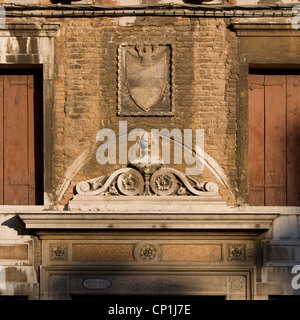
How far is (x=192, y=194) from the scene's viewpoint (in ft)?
31.0

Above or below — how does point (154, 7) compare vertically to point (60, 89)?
above

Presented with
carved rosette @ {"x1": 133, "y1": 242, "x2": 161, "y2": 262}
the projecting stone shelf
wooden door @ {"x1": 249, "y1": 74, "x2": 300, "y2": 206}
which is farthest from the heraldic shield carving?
carved rosette @ {"x1": 133, "y1": 242, "x2": 161, "y2": 262}

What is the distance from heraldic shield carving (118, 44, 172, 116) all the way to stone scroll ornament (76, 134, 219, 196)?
440 mm

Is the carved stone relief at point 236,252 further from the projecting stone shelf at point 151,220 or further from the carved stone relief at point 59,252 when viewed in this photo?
the carved stone relief at point 59,252

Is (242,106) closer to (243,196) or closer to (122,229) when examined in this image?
(243,196)

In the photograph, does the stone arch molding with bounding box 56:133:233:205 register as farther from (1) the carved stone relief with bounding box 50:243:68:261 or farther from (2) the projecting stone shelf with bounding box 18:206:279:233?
(1) the carved stone relief with bounding box 50:243:68:261

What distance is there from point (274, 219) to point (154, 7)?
3.15 meters

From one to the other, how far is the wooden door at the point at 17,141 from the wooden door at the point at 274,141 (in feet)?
9.59

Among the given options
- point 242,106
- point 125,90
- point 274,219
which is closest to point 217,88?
point 242,106

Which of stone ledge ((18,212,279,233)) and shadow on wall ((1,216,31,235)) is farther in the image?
shadow on wall ((1,216,31,235))

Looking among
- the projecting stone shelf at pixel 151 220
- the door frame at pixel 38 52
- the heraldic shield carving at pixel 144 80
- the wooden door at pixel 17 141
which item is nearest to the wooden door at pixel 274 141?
the projecting stone shelf at pixel 151 220

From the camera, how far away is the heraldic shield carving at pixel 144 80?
958cm

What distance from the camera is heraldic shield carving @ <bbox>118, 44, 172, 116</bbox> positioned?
31.4ft
